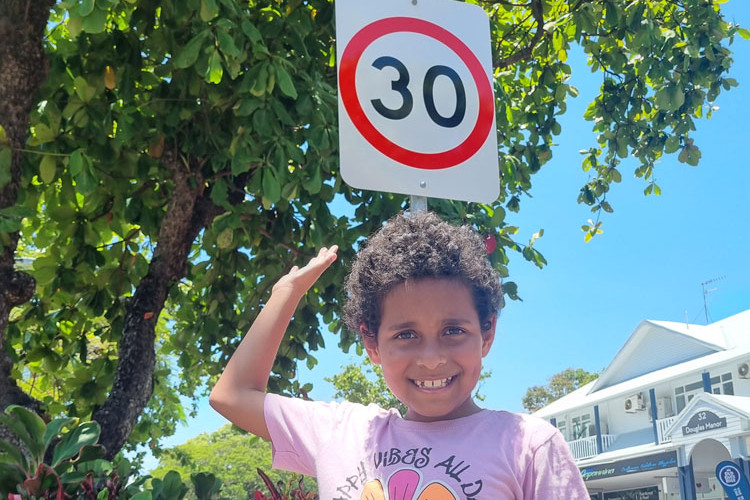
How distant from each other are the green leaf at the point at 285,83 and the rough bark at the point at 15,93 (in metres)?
1.67

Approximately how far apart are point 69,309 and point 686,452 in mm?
21932

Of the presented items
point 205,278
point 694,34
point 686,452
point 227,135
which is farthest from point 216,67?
point 686,452

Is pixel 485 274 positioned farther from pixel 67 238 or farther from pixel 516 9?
pixel 516 9

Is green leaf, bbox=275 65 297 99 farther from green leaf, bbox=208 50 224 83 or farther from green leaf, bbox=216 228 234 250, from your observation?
green leaf, bbox=216 228 234 250

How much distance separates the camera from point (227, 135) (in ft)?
15.1

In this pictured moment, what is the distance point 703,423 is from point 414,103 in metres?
22.3

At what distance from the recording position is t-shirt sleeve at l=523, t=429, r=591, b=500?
1.40 metres

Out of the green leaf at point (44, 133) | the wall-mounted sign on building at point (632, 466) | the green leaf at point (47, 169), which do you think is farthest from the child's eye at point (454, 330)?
the wall-mounted sign on building at point (632, 466)

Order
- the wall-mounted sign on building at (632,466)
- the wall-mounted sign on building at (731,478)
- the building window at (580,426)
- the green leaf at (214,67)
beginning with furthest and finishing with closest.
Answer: the building window at (580,426) → the wall-mounted sign on building at (632,466) → the wall-mounted sign on building at (731,478) → the green leaf at (214,67)

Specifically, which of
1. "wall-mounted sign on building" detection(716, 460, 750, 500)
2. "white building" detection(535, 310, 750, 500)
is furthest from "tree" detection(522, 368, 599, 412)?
"wall-mounted sign on building" detection(716, 460, 750, 500)

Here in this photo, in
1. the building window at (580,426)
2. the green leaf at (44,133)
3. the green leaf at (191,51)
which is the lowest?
the green leaf at (191,51)

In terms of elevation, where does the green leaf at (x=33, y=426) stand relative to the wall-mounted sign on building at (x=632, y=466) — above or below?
below

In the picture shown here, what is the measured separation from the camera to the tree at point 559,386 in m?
45.6

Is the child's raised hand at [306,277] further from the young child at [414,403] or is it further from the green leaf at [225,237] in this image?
the green leaf at [225,237]
